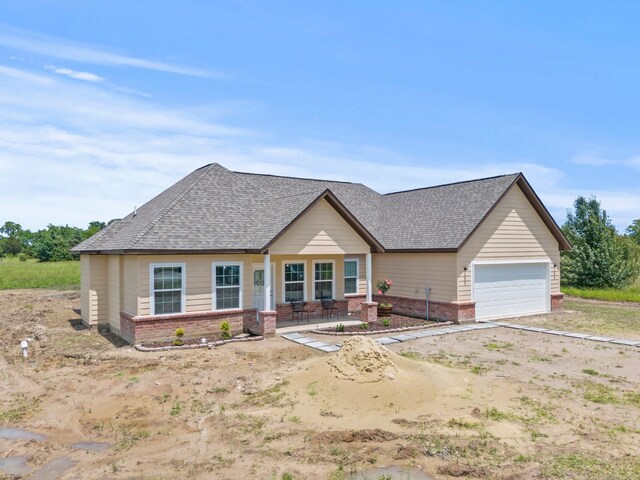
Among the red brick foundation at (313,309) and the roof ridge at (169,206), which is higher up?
the roof ridge at (169,206)

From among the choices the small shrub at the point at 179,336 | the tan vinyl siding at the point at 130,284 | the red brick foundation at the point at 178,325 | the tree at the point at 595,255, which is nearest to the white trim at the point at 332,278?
→ the red brick foundation at the point at 178,325

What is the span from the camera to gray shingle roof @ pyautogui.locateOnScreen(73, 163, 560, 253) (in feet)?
55.6

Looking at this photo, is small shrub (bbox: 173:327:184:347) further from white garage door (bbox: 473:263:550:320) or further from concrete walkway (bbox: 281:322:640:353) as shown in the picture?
white garage door (bbox: 473:263:550:320)

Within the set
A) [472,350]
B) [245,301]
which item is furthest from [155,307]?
[472,350]

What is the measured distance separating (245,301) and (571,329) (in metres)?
12.6

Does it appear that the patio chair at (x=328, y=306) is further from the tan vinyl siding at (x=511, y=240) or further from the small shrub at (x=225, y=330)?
the tan vinyl siding at (x=511, y=240)

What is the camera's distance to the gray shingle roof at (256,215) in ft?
55.6

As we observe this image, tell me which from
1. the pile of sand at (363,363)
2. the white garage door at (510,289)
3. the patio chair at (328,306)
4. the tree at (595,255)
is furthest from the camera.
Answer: the tree at (595,255)

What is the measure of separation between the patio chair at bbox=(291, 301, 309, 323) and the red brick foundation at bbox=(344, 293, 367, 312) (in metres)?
2.54

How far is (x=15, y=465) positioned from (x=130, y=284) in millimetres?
9689

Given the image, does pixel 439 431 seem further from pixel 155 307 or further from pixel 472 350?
pixel 155 307

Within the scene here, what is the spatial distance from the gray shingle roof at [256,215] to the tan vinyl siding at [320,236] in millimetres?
495

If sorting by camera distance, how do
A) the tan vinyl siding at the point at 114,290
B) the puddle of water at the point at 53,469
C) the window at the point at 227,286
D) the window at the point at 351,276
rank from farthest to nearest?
→ the window at the point at 351,276 → the tan vinyl siding at the point at 114,290 → the window at the point at 227,286 → the puddle of water at the point at 53,469

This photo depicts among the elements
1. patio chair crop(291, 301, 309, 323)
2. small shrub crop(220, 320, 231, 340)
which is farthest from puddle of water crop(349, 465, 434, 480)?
patio chair crop(291, 301, 309, 323)
